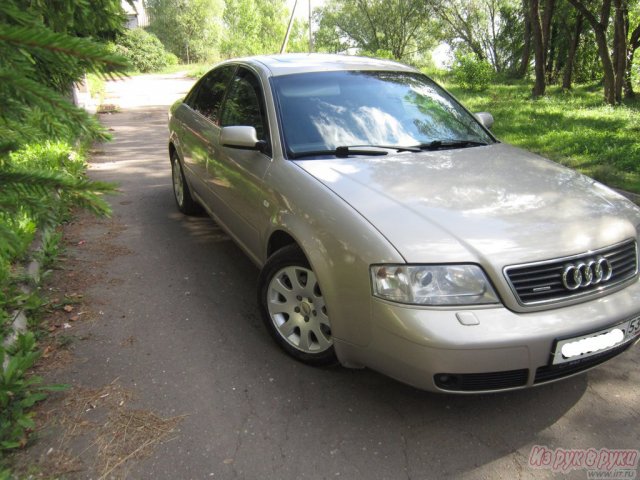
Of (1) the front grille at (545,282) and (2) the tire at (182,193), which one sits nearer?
(1) the front grille at (545,282)

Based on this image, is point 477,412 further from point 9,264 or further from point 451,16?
point 451,16

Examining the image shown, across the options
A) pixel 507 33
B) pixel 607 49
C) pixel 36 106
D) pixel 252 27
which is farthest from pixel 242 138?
pixel 252 27

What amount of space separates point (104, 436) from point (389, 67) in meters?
3.28

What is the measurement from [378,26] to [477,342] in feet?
152

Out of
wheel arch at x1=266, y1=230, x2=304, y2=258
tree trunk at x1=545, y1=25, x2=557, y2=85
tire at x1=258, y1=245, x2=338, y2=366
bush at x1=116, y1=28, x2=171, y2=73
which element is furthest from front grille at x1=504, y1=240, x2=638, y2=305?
bush at x1=116, y1=28, x2=171, y2=73

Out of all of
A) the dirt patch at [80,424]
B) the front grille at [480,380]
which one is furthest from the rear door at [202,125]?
the front grille at [480,380]

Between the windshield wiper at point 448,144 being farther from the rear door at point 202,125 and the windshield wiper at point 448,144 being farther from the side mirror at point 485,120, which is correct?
the rear door at point 202,125

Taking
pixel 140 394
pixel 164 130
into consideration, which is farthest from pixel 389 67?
pixel 164 130

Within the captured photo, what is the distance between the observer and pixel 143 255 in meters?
4.73

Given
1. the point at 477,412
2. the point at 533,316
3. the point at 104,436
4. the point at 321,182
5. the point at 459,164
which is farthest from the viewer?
the point at 459,164

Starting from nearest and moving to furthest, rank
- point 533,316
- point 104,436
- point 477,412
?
point 533,316 < point 104,436 < point 477,412

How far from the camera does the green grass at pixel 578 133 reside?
7023 mm

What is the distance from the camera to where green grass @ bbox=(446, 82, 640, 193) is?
7.02 metres

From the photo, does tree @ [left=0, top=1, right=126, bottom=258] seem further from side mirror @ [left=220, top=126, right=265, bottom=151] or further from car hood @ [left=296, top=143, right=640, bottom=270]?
side mirror @ [left=220, top=126, right=265, bottom=151]
